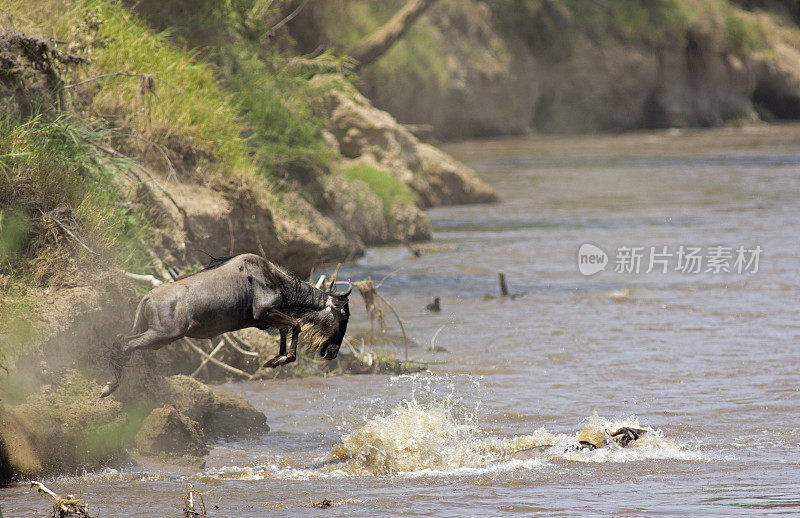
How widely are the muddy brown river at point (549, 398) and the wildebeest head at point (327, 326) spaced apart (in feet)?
2.25

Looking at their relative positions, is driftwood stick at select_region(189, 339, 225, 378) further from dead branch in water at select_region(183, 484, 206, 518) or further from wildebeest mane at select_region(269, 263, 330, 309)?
dead branch in water at select_region(183, 484, 206, 518)

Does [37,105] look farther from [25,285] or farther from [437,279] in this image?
[437,279]

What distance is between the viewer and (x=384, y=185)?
14570 millimetres

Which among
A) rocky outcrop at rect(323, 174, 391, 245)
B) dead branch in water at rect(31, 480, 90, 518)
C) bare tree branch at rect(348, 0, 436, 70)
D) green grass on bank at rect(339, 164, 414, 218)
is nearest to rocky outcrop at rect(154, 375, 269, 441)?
dead branch in water at rect(31, 480, 90, 518)

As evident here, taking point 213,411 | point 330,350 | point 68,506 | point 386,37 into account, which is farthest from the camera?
point 386,37

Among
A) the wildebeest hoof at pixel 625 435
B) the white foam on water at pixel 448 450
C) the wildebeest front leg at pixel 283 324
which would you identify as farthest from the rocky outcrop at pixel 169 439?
the wildebeest hoof at pixel 625 435

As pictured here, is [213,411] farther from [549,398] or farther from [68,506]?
[549,398]

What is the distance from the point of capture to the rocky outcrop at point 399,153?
634 inches

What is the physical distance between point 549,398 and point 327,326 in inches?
99.5

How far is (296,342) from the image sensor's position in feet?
15.7

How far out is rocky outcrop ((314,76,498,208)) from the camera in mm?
16094

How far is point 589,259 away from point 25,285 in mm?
8155

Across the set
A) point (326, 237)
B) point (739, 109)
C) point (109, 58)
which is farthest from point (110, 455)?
point (739, 109)

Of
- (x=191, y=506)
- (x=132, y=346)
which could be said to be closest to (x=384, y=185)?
(x=132, y=346)
